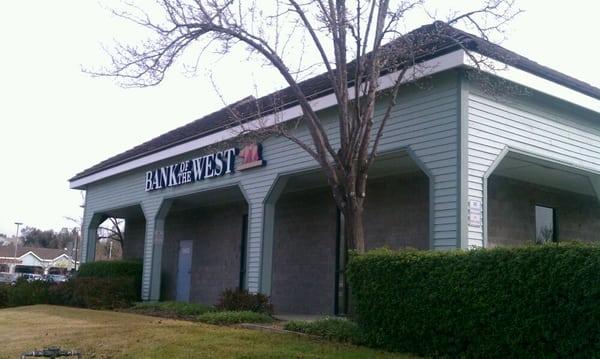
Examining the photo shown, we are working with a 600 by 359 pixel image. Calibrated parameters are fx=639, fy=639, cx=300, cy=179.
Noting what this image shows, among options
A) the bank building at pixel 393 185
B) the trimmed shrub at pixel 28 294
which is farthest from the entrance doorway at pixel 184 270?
the trimmed shrub at pixel 28 294

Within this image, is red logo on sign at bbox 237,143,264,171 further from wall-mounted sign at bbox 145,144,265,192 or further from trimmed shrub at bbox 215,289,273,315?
trimmed shrub at bbox 215,289,273,315

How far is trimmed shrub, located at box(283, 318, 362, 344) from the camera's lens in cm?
999

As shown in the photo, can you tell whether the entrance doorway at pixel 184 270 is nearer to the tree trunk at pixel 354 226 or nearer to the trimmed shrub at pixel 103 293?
the trimmed shrub at pixel 103 293

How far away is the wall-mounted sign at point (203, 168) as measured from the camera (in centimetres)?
1608

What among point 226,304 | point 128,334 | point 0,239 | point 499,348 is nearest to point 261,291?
point 226,304

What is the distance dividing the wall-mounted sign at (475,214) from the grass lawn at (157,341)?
115 inches

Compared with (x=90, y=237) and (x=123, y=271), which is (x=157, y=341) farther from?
(x=90, y=237)

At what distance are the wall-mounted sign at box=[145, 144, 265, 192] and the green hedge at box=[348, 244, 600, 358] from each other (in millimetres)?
6450

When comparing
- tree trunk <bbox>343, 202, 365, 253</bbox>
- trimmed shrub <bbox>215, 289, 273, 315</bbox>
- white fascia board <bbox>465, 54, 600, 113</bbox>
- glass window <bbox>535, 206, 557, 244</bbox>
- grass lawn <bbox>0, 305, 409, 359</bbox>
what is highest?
white fascia board <bbox>465, 54, 600, 113</bbox>

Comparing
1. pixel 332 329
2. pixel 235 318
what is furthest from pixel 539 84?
pixel 235 318

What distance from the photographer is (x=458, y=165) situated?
1059 centimetres

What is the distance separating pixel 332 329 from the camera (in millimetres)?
10500

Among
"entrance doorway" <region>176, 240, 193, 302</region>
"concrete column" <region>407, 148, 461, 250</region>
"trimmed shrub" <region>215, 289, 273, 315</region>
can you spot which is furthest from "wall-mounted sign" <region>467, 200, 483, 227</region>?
"entrance doorway" <region>176, 240, 193, 302</region>

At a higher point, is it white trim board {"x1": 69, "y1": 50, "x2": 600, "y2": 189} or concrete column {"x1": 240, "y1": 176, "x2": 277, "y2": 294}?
white trim board {"x1": 69, "y1": 50, "x2": 600, "y2": 189}
